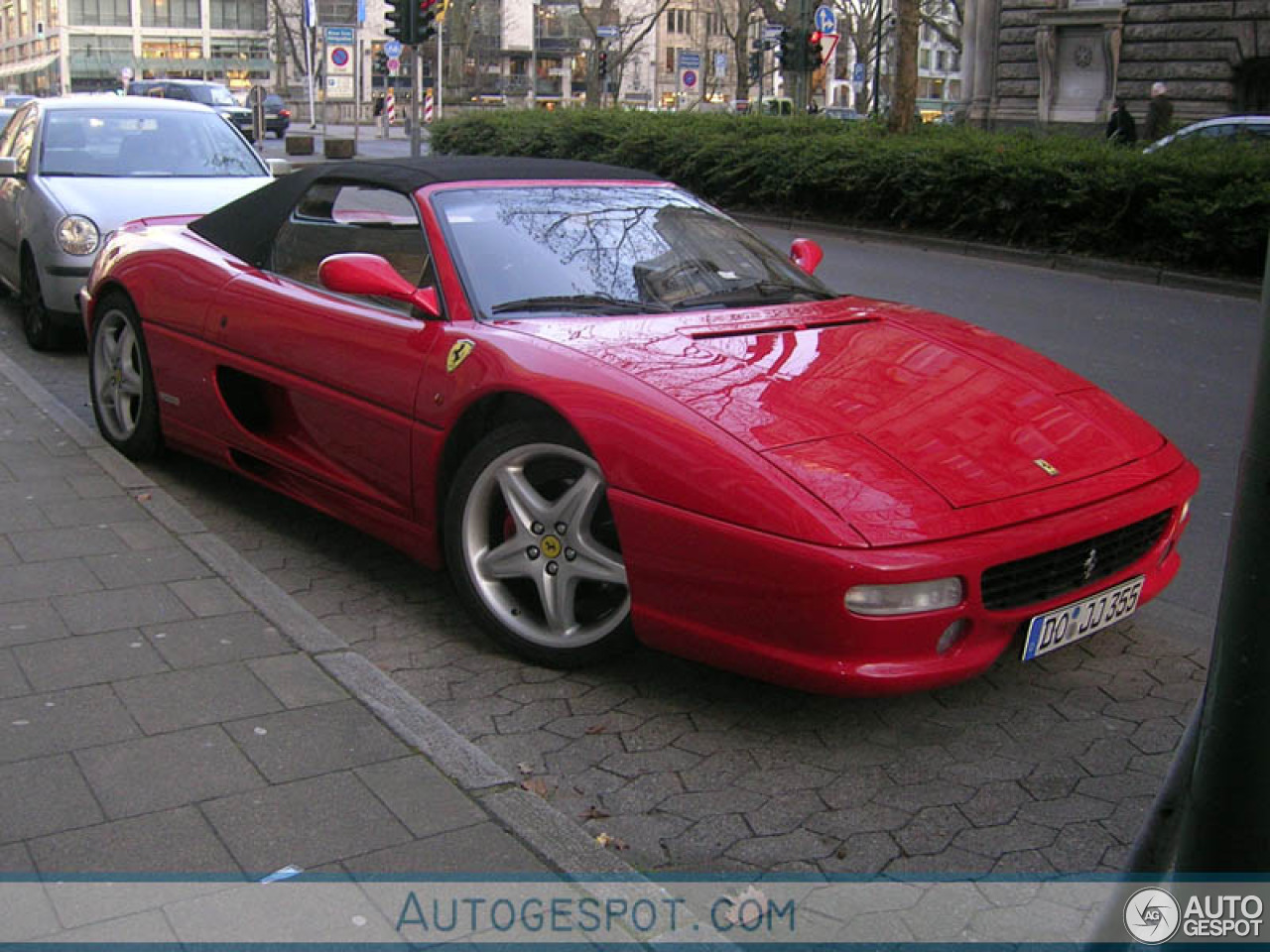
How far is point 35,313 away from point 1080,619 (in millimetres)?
7370

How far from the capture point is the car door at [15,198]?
901cm

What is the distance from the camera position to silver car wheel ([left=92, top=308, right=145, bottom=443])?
5930 mm

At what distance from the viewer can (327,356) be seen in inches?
183

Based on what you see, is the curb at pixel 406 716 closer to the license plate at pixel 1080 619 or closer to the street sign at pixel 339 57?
the license plate at pixel 1080 619

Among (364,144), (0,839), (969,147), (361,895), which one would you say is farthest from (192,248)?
(364,144)

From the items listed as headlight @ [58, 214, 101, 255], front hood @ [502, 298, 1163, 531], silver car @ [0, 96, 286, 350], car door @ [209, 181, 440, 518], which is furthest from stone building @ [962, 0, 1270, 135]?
car door @ [209, 181, 440, 518]

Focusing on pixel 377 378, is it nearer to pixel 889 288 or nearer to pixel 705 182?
pixel 889 288

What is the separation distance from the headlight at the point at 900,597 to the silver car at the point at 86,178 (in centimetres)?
653

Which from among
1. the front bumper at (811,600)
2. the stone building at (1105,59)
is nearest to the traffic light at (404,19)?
the stone building at (1105,59)

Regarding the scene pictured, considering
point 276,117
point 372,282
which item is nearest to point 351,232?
point 372,282

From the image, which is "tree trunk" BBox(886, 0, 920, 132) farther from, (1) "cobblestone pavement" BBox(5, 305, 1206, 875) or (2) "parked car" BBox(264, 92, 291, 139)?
(2) "parked car" BBox(264, 92, 291, 139)

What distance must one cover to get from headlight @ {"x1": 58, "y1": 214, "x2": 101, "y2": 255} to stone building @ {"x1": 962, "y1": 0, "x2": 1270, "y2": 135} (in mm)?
24918

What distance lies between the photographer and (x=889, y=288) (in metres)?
12.8

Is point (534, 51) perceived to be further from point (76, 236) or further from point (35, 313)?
point (76, 236)
